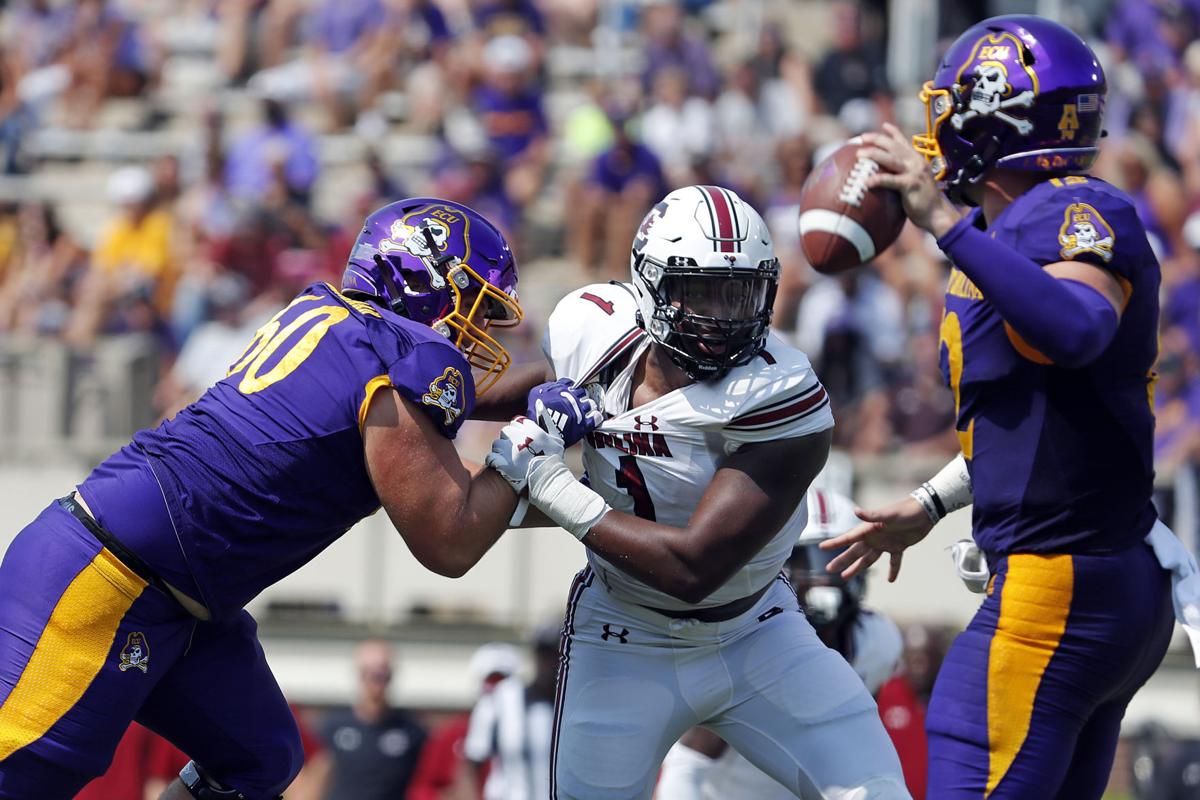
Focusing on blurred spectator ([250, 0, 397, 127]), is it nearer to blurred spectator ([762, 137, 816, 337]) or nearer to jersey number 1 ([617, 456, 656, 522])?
blurred spectator ([762, 137, 816, 337])

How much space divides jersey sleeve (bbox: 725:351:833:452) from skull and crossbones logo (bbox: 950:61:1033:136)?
0.72 m

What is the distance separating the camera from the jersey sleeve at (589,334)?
461 cm

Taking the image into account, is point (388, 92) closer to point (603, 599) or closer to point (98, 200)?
point (98, 200)

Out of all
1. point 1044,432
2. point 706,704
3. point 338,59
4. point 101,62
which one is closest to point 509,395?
point 706,704

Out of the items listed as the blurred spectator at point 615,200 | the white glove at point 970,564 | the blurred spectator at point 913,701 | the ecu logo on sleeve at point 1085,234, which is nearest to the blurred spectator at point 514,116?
the blurred spectator at point 615,200

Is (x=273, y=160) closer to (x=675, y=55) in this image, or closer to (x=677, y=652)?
(x=675, y=55)

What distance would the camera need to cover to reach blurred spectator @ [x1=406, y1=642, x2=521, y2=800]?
338 inches

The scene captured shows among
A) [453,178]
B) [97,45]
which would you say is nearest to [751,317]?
[453,178]

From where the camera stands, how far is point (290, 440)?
437cm

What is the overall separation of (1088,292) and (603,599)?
1.41m

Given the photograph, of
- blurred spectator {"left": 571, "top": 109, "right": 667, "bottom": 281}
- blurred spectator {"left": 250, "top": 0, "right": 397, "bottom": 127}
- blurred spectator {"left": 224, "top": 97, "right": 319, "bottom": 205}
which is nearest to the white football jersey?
blurred spectator {"left": 571, "top": 109, "right": 667, "bottom": 281}

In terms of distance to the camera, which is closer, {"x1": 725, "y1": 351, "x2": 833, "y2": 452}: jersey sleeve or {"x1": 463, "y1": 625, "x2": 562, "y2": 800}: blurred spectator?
{"x1": 725, "y1": 351, "x2": 833, "y2": 452}: jersey sleeve

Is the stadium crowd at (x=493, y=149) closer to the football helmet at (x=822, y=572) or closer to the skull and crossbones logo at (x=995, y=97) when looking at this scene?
the football helmet at (x=822, y=572)

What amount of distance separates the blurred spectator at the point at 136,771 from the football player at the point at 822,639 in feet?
10.0
